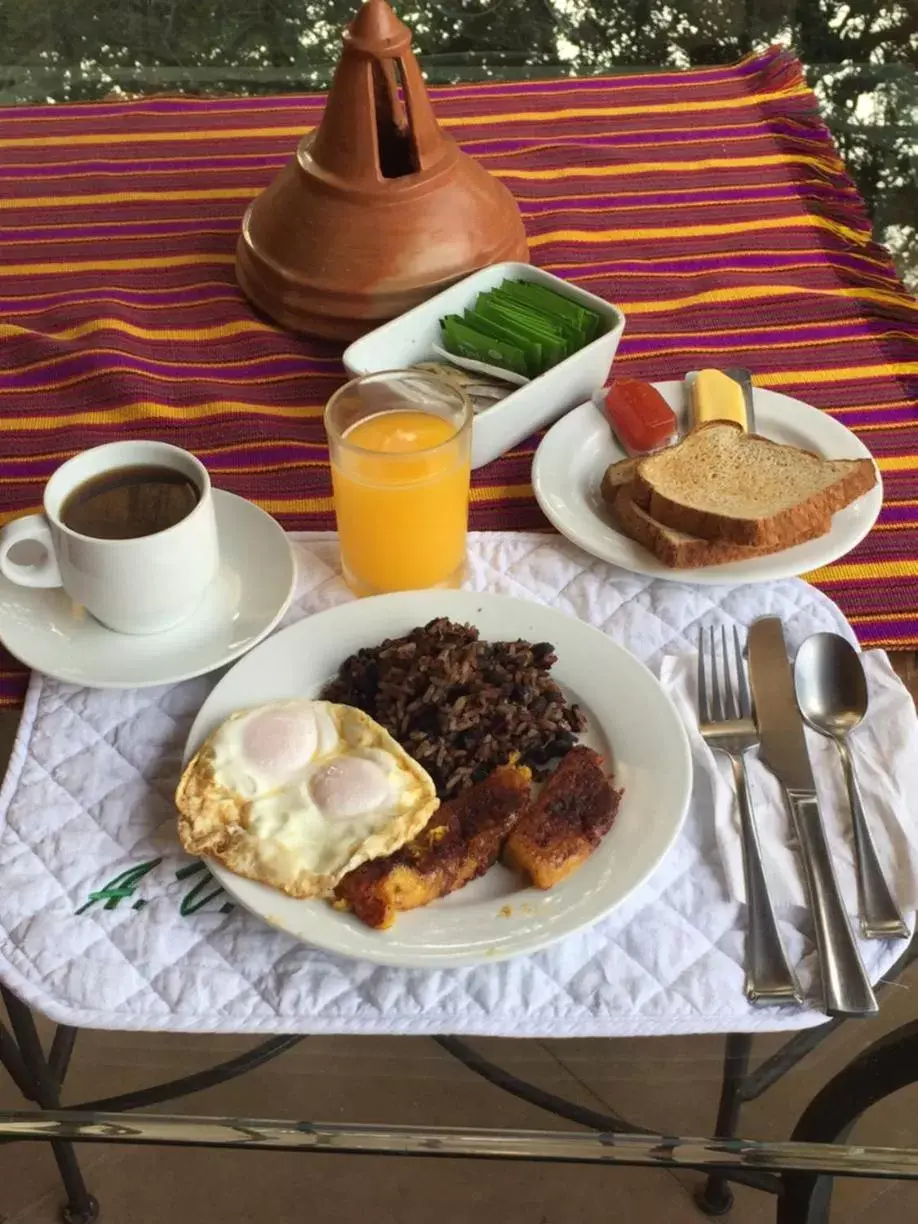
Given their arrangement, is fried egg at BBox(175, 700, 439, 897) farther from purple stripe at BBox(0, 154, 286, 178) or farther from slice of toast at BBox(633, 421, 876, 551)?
purple stripe at BBox(0, 154, 286, 178)

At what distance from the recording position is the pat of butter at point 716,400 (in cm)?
112

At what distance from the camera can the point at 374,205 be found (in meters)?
1.18

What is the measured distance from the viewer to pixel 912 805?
0.81m

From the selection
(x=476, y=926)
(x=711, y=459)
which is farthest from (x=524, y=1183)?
(x=711, y=459)

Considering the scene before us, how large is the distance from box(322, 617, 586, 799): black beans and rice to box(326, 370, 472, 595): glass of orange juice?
12cm

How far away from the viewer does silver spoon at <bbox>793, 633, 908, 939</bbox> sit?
771 millimetres

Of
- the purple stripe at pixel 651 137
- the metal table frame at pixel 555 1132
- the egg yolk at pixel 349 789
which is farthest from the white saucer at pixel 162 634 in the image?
the purple stripe at pixel 651 137

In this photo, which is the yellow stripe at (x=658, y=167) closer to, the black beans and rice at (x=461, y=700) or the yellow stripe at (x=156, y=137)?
the yellow stripe at (x=156, y=137)

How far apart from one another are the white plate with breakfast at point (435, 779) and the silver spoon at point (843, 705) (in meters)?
0.12

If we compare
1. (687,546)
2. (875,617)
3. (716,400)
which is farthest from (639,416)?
(875,617)

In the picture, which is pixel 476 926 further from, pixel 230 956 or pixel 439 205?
pixel 439 205

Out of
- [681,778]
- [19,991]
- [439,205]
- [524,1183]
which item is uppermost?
[439,205]

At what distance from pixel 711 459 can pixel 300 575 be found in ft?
1.27

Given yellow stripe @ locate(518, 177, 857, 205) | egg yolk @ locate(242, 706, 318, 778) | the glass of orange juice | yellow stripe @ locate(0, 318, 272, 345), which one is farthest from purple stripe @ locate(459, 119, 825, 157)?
egg yolk @ locate(242, 706, 318, 778)
